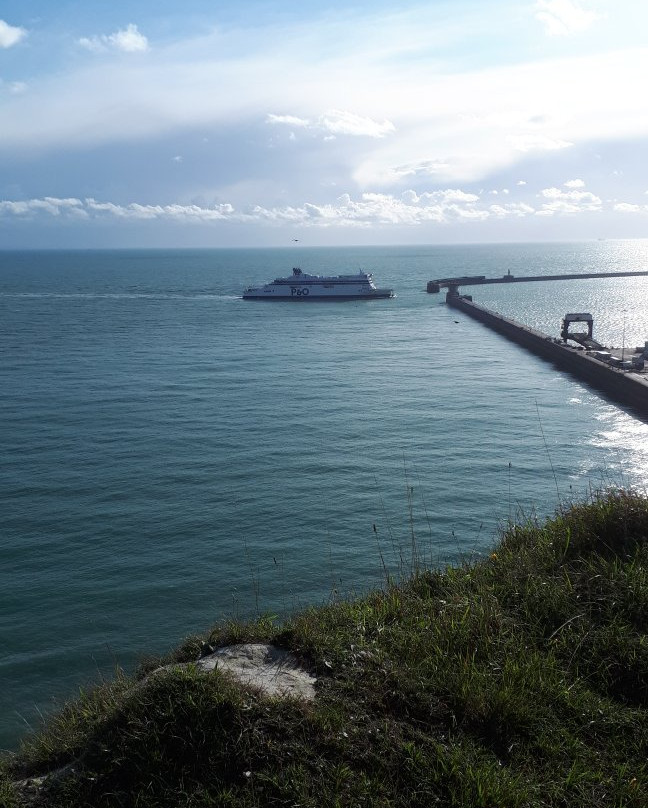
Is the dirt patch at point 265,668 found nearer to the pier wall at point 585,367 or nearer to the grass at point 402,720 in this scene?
the grass at point 402,720

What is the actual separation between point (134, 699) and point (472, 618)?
272 cm

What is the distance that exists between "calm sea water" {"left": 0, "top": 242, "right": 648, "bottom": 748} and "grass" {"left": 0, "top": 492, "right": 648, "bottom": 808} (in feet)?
9.58

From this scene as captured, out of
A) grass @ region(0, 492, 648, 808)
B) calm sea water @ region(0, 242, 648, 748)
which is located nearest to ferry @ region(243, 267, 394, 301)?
calm sea water @ region(0, 242, 648, 748)

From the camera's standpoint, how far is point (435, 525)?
702 inches

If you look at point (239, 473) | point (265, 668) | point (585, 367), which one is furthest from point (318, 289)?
point (265, 668)

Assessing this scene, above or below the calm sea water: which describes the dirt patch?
above

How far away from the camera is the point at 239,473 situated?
22.3 m

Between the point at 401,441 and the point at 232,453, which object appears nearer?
the point at 232,453

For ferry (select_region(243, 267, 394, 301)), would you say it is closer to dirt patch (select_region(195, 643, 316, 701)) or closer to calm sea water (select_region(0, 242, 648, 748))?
calm sea water (select_region(0, 242, 648, 748))

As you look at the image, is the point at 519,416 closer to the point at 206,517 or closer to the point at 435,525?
the point at 435,525

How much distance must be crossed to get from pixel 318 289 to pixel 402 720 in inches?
3488

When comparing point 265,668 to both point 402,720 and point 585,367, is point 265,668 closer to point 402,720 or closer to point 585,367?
point 402,720

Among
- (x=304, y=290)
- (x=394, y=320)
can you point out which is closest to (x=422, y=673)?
Result: (x=394, y=320)

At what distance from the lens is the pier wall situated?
3447 centimetres
